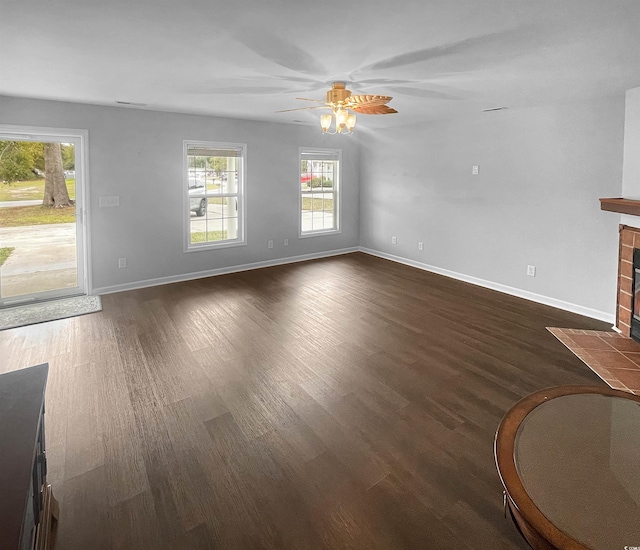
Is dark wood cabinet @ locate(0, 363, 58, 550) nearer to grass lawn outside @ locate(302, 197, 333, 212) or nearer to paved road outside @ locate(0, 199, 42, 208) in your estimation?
paved road outside @ locate(0, 199, 42, 208)

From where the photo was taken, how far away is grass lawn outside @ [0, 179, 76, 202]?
178 inches

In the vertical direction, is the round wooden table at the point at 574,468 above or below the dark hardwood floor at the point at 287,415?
above

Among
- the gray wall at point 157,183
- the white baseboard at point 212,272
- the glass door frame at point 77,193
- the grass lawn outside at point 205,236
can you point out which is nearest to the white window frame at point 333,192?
the gray wall at point 157,183

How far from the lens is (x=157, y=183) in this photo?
17.6 feet

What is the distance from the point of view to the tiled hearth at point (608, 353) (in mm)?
2981

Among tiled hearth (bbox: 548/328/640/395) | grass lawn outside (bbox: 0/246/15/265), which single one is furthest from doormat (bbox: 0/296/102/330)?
tiled hearth (bbox: 548/328/640/395)

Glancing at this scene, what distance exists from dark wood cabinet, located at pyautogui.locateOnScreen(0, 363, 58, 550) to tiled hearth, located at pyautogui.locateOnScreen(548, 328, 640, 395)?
3435 mm

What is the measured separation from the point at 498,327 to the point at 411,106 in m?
2.80

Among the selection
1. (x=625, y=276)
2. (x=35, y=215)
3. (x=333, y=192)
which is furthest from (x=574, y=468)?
(x=333, y=192)

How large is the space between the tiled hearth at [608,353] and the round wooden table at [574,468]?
4.65 feet

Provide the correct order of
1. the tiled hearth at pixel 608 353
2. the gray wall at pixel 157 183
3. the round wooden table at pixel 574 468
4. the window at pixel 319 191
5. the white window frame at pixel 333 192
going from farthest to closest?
the window at pixel 319 191 < the white window frame at pixel 333 192 < the gray wall at pixel 157 183 < the tiled hearth at pixel 608 353 < the round wooden table at pixel 574 468

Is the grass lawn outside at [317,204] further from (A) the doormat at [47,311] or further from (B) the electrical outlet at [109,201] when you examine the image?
(A) the doormat at [47,311]

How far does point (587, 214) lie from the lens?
427cm

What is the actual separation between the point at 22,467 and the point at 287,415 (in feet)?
5.51
